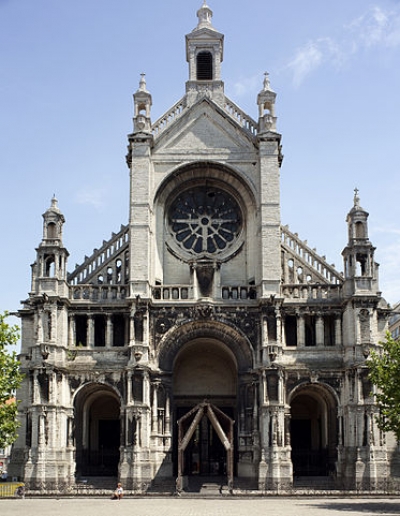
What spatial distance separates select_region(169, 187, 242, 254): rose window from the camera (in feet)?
188

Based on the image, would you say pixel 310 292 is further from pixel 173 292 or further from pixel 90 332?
pixel 90 332

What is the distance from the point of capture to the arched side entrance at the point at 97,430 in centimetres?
5381

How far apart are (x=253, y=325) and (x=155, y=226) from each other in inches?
394

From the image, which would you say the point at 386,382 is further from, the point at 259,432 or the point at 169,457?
the point at 169,457

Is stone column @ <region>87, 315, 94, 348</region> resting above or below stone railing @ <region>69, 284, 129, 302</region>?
below

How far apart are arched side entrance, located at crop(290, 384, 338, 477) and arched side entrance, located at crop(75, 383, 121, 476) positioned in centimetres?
1261

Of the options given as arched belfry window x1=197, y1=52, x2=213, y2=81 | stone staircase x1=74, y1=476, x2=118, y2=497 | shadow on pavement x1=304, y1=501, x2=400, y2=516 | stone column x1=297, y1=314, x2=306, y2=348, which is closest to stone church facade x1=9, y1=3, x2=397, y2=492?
stone column x1=297, y1=314, x2=306, y2=348

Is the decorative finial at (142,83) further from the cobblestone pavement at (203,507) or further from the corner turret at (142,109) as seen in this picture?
the cobblestone pavement at (203,507)

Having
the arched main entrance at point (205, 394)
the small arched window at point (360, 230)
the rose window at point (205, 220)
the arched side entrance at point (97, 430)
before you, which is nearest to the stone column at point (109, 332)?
the arched side entrance at point (97, 430)

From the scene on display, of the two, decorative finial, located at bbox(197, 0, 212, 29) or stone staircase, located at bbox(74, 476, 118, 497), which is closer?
stone staircase, located at bbox(74, 476, 118, 497)

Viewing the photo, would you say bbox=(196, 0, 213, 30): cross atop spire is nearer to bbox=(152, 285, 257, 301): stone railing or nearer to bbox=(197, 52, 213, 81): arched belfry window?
bbox=(197, 52, 213, 81): arched belfry window

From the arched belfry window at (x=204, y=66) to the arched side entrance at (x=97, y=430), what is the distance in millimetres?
24545

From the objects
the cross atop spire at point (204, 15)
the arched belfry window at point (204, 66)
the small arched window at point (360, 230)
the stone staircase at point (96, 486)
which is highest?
the cross atop spire at point (204, 15)

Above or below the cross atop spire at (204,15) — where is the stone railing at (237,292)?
below
